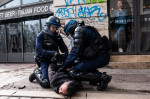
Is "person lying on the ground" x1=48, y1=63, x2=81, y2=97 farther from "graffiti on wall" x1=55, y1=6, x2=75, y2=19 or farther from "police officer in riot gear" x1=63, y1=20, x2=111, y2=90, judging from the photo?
"graffiti on wall" x1=55, y1=6, x2=75, y2=19

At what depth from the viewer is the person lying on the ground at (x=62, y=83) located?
2512 millimetres

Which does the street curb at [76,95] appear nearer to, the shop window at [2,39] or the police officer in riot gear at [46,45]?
the police officer in riot gear at [46,45]

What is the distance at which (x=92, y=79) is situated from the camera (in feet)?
9.32

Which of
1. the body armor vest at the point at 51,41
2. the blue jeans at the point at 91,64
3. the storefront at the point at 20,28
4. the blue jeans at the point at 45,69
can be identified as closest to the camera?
the blue jeans at the point at 91,64

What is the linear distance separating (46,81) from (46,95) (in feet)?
1.51

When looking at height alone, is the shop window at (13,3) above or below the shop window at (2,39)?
above

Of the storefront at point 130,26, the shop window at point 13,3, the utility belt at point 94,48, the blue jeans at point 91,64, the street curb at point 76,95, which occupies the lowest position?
the street curb at point 76,95

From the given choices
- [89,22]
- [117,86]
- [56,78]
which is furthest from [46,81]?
[89,22]

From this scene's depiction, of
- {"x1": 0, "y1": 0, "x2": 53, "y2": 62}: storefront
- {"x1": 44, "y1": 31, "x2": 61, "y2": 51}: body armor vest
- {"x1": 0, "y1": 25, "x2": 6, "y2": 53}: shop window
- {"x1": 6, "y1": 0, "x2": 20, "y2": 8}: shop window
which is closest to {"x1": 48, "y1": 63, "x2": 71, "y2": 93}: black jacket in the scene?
A: {"x1": 44, "y1": 31, "x2": 61, "y2": 51}: body armor vest

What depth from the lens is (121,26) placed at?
5918mm

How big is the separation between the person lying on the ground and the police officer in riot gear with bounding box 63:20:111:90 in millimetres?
166

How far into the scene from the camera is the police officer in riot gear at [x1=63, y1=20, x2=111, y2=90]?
2797 mm

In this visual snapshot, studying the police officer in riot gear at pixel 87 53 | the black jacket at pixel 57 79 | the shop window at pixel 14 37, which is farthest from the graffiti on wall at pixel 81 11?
the shop window at pixel 14 37

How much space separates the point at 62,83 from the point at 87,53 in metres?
0.70
